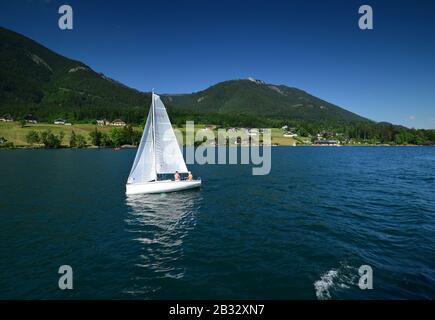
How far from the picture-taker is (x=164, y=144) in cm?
5238

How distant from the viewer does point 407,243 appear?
28781 millimetres

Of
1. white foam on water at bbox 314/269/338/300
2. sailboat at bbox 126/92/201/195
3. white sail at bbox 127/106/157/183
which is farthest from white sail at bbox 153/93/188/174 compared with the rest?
white foam on water at bbox 314/269/338/300

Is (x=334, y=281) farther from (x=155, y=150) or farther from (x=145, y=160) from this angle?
(x=155, y=150)

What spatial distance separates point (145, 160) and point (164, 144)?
4.58 m

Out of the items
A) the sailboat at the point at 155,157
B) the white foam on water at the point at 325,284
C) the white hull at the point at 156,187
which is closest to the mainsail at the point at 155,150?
the sailboat at the point at 155,157

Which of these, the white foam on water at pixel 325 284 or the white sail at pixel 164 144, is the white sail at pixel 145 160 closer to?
the white sail at pixel 164 144

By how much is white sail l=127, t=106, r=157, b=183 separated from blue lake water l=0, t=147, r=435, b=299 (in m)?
3.37

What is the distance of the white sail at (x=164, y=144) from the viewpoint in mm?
50938

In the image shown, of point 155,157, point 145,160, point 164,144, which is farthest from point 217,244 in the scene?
point 164,144

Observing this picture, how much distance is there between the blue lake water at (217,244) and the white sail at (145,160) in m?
3.37

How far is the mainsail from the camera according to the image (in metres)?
49.7
